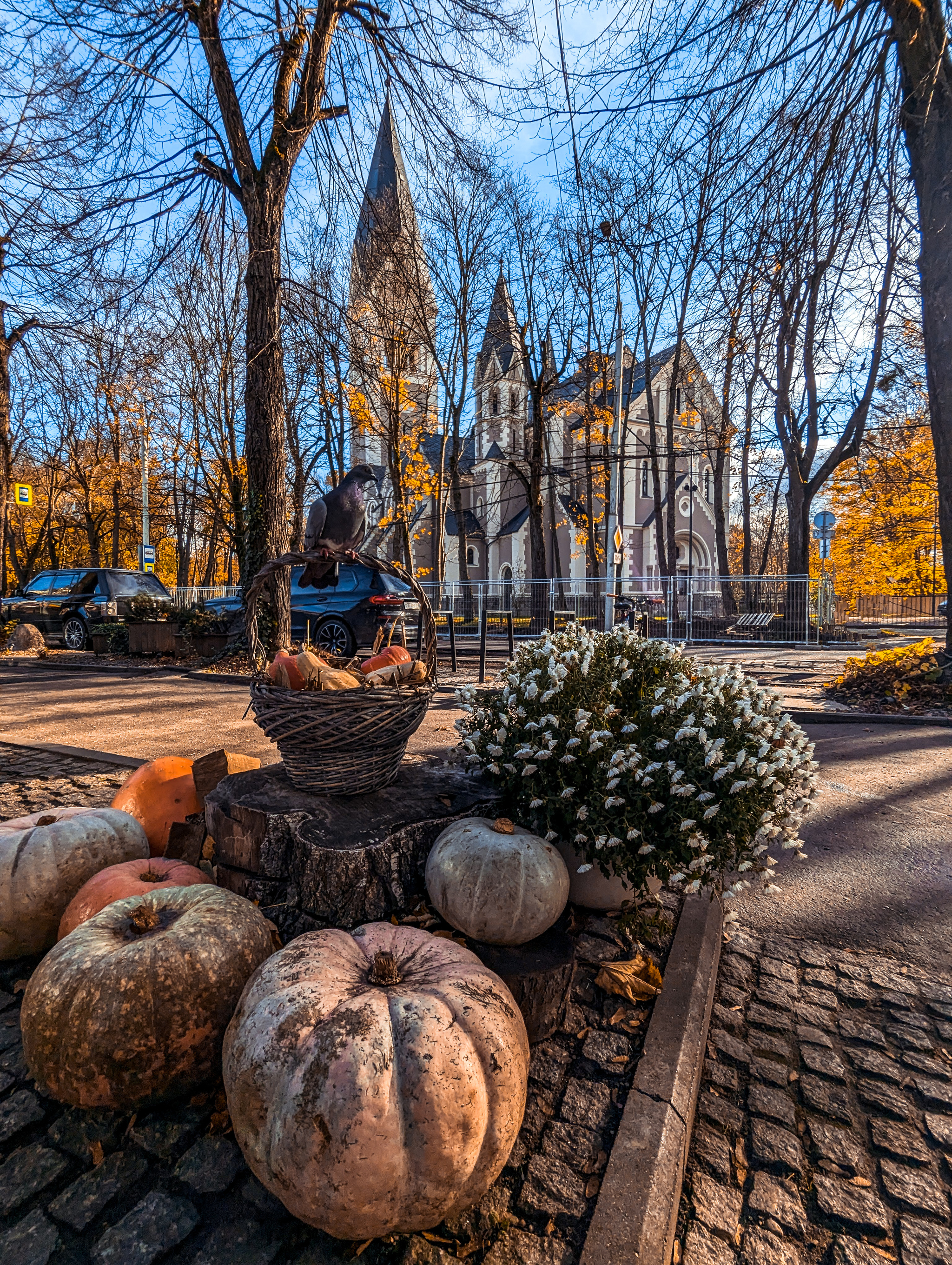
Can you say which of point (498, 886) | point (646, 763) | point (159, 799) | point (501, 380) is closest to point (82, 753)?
point (159, 799)

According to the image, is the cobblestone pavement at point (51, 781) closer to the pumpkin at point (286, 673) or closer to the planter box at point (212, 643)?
the pumpkin at point (286, 673)

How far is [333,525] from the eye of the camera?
9.00 feet

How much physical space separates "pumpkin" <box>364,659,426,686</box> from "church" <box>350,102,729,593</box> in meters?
2.65

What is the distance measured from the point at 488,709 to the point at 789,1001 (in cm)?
155

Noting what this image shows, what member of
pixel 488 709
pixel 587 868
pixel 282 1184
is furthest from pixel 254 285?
pixel 282 1184

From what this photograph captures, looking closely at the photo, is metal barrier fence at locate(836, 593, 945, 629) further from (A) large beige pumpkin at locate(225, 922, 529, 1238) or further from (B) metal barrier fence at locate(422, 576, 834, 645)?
(A) large beige pumpkin at locate(225, 922, 529, 1238)

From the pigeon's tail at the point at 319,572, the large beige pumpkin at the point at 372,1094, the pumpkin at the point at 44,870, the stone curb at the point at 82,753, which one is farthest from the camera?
the stone curb at the point at 82,753

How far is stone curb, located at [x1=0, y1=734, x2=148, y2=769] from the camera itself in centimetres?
467

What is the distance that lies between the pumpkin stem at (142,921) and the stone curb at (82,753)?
2.86m

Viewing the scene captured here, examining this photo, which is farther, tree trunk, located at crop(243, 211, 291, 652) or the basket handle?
tree trunk, located at crop(243, 211, 291, 652)

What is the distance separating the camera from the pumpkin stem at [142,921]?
1.76 meters

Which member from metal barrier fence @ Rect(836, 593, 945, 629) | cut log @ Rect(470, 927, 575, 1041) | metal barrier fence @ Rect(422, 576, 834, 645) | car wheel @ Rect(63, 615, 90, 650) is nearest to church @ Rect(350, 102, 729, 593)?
metal barrier fence @ Rect(422, 576, 834, 645)

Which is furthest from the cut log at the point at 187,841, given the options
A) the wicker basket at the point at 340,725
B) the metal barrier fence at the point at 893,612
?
the metal barrier fence at the point at 893,612

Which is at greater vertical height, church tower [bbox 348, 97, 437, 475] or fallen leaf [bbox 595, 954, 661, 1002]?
church tower [bbox 348, 97, 437, 475]
